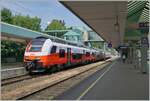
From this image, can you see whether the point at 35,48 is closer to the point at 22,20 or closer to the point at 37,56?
the point at 37,56

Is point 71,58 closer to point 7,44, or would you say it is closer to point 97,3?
point 97,3

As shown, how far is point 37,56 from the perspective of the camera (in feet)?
90.2

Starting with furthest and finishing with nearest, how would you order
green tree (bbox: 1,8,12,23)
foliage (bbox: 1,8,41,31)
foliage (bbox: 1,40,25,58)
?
1. foliage (bbox: 1,8,41,31)
2. green tree (bbox: 1,8,12,23)
3. foliage (bbox: 1,40,25,58)

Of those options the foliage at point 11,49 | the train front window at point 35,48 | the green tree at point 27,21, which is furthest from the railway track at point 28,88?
the green tree at point 27,21

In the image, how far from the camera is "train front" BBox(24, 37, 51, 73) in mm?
27266

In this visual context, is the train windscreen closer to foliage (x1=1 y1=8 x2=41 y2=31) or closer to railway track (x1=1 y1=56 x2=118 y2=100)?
railway track (x1=1 y1=56 x2=118 y2=100)

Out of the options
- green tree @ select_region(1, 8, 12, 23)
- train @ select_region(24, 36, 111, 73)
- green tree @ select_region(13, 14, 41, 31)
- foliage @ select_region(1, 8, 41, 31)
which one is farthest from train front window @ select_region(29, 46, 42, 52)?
green tree @ select_region(13, 14, 41, 31)

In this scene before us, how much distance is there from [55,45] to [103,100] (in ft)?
56.8

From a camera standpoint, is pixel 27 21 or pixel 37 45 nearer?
pixel 37 45

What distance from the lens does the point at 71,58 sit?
121 ft

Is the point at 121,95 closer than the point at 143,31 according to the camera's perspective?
Yes

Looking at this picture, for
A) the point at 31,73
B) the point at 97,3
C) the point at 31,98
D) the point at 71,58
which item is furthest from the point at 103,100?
the point at 71,58

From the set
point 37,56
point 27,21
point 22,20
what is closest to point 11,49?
point 37,56

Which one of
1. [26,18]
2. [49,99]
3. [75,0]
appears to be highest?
[26,18]
